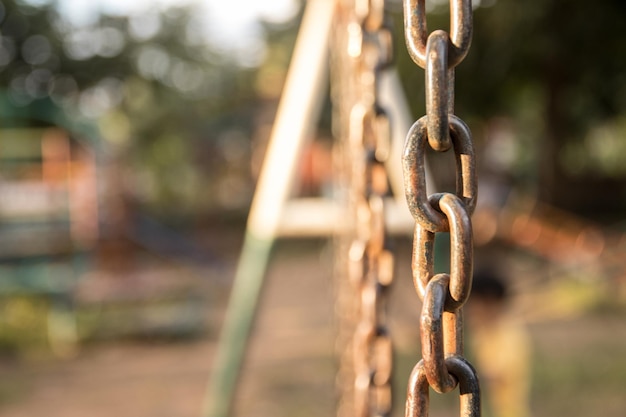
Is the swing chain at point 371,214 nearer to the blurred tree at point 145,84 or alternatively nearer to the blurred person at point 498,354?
the blurred person at point 498,354

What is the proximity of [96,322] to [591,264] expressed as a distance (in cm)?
363

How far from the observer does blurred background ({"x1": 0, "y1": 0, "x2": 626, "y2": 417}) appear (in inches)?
166

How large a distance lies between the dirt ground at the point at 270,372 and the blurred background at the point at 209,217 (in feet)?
0.06

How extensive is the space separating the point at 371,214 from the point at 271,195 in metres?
1.06

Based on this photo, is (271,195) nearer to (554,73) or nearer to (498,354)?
(498,354)

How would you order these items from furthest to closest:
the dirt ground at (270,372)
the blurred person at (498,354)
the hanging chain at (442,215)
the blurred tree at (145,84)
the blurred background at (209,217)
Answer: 1. the blurred tree at (145,84)
2. the blurred background at (209,217)
3. the dirt ground at (270,372)
4. the blurred person at (498,354)
5. the hanging chain at (442,215)

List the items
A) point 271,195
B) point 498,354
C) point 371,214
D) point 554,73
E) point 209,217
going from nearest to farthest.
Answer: point 371,214 < point 271,195 < point 498,354 < point 554,73 < point 209,217

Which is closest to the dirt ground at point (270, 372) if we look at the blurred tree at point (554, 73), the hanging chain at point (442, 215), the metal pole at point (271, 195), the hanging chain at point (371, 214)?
the metal pole at point (271, 195)

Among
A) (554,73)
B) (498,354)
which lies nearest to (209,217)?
(554,73)

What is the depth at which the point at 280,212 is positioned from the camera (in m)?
1.98

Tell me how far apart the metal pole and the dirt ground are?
755 mm

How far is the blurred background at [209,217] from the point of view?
421 centimetres

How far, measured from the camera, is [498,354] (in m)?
2.37

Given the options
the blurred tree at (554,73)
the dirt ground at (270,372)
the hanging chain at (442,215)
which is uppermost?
the blurred tree at (554,73)
